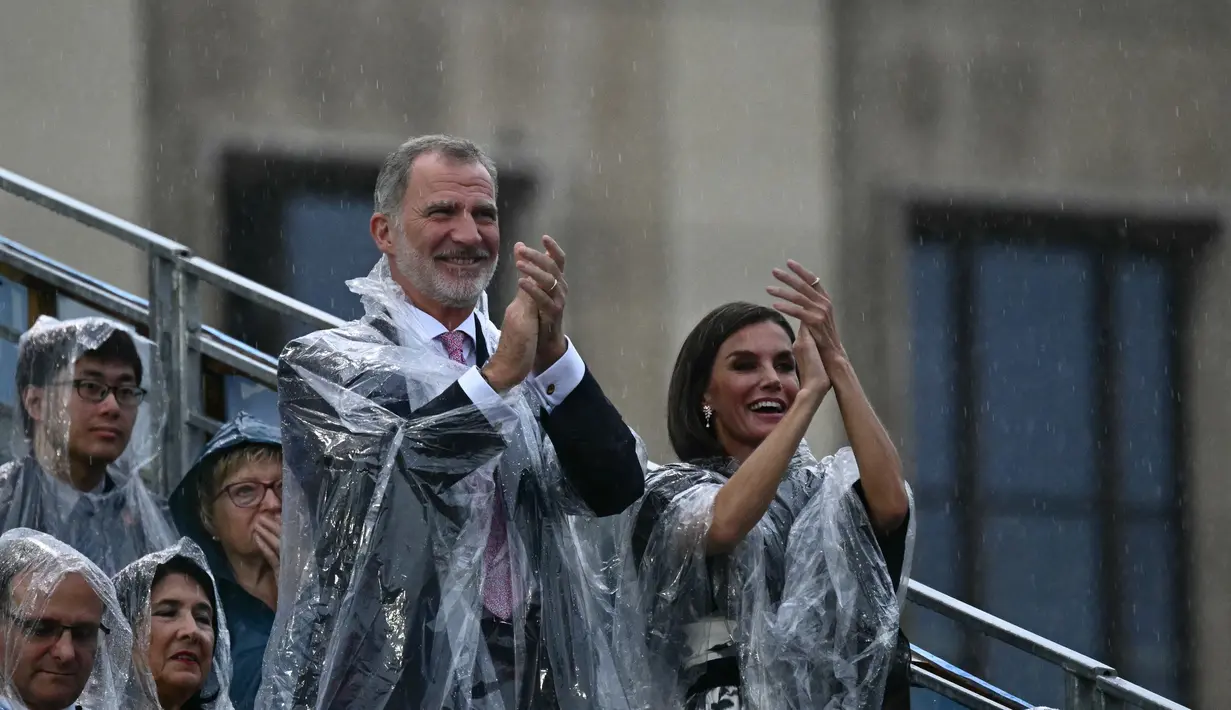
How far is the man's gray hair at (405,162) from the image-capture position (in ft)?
10.2

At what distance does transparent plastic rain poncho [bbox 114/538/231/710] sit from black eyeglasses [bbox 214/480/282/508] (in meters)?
0.24

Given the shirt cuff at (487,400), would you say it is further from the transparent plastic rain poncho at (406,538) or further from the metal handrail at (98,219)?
the metal handrail at (98,219)

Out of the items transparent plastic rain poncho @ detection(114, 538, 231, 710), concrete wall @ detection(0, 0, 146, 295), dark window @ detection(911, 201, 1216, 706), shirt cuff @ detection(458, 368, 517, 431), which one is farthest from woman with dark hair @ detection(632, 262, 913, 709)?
dark window @ detection(911, 201, 1216, 706)

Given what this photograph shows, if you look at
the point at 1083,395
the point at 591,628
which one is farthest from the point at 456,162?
the point at 1083,395

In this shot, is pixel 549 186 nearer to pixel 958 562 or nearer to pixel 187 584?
pixel 958 562

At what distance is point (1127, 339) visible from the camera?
945 centimetres

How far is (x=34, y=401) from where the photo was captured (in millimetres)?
4117

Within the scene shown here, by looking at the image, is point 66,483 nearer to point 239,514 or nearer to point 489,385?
point 239,514

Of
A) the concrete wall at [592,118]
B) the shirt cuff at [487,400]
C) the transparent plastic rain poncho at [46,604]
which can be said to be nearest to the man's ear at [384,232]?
the shirt cuff at [487,400]

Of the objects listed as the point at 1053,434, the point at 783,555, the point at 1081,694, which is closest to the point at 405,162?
the point at 783,555

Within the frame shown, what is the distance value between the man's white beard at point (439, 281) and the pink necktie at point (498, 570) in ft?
0.93

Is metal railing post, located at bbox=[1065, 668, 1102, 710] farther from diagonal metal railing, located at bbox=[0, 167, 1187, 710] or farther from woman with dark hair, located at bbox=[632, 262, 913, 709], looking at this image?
woman with dark hair, located at bbox=[632, 262, 913, 709]

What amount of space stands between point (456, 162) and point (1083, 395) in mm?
6647

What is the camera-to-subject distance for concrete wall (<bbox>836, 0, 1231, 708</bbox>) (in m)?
8.98
